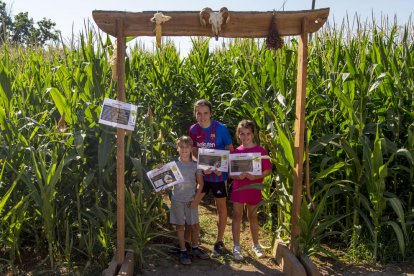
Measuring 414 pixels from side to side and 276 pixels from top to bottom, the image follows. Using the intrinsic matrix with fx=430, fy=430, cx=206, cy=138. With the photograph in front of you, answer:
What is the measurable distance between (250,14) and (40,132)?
7.11 ft

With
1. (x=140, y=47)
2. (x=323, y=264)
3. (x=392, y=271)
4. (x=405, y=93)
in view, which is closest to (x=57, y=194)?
(x=323, y=264)

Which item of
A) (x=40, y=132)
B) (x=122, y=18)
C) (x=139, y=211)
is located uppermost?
(x=122, y=18)

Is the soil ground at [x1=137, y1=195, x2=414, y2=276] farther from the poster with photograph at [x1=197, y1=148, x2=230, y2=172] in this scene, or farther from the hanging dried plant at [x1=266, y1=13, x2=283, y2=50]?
the hanging dried plant at [x1=266, y1=13, x2=283, y2=50]

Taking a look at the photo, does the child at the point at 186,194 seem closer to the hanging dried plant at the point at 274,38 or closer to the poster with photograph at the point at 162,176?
the poster with photograph at the point at 162,176

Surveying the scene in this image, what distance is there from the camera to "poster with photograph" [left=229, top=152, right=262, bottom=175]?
3.70 m

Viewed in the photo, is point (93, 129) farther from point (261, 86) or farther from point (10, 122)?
point (261, 86)

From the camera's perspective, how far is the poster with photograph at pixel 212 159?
12.3 ft

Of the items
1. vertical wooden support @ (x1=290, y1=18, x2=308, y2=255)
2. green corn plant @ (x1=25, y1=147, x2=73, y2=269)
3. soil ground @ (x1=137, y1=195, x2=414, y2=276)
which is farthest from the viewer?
soil ground @ (x1=137, y1=195, x2=414, y2=276)

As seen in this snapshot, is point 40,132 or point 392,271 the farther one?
point 40,132

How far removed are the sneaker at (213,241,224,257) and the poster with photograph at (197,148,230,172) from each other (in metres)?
0.82

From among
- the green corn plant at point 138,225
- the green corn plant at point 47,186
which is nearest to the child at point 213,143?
the green corn plant at point 138,225

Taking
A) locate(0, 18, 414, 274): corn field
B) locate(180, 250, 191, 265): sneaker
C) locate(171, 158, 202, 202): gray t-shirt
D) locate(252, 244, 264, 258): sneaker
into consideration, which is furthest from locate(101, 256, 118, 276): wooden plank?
locate(252, 244, 264, 258): sneaker

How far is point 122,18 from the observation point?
3191mm

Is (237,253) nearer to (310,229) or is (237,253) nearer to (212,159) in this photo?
(310,229)
